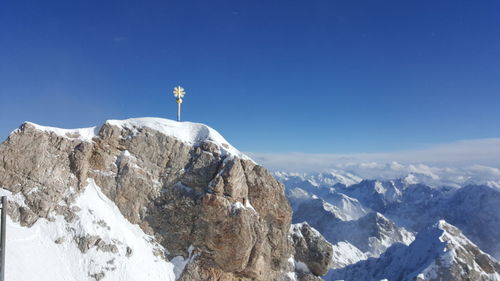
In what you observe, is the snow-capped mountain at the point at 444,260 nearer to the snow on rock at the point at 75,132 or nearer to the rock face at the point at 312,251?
the rock face at the point at 312,251

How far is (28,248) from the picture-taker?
35969 millimetres

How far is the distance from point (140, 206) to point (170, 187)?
4.72 m

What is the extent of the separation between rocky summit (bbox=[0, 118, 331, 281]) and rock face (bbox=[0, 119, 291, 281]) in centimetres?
13

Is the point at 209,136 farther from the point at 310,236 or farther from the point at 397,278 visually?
the point at 397,278

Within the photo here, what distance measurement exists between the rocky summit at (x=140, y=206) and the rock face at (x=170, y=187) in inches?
5.2

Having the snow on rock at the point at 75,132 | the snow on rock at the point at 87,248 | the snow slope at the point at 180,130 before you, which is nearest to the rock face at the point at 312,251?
the snow slope at the point at 180,130

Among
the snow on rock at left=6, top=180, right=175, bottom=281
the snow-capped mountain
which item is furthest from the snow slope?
the snow-capped mountain

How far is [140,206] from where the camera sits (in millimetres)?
46375

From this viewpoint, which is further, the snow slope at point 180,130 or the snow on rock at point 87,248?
the snow slope at point 180,130

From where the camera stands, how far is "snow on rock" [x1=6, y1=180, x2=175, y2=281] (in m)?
35.2

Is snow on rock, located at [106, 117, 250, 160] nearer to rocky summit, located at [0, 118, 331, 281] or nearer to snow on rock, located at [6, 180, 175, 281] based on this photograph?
rocky summit, located at [0, 118, 331, 281]

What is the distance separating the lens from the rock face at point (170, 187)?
41281 millimetres

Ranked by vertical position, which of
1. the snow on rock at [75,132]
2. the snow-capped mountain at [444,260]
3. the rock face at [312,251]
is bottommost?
the snow-capped mountain at [444,260]

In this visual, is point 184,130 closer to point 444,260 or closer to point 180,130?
point 180,130
